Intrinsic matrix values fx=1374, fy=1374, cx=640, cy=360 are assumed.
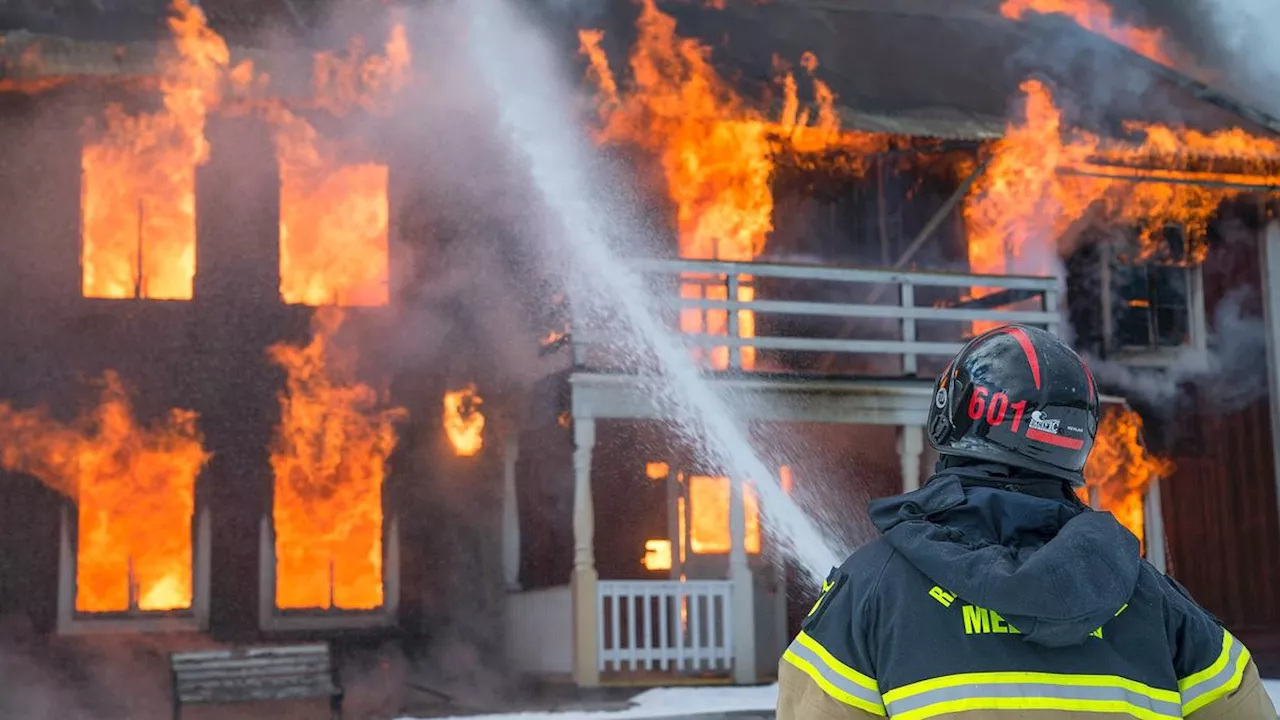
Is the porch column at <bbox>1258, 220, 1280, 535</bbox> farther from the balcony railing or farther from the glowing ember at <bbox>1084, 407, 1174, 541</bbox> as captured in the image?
the balcony railing

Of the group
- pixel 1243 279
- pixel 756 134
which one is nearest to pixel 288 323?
pixel 756 134

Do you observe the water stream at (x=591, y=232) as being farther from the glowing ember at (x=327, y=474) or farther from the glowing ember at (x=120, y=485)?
the glowing ember at (x=120, y=485)

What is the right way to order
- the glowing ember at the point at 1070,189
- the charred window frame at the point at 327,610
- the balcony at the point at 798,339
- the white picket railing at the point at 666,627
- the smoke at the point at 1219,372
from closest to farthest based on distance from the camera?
the white picket railing at the point at 666,627, the balcony at the point at 798,339, the charred window frame at the point at 327,610, the glowing ember at the point at 1070,189, the smoke at the point at 1219,372

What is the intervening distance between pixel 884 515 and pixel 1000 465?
215 mm

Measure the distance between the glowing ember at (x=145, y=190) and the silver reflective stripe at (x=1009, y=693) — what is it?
11.6 metres

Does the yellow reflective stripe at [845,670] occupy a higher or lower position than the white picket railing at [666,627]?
higher

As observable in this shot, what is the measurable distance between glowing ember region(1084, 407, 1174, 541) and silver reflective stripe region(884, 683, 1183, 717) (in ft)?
40.9

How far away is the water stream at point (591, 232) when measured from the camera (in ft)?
40.0

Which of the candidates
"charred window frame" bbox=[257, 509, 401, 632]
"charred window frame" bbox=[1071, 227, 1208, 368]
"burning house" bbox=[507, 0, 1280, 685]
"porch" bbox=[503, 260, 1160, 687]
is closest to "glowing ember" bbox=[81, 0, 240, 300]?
"charred window frame" bbox=[257, 509, 401, 632]

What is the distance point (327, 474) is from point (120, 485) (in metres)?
1.82

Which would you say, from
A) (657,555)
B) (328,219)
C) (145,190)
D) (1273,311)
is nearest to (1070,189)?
(1273,311)

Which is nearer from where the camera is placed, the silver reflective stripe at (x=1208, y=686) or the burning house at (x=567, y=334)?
the silver reflective stripe at (x=1208, y=686)

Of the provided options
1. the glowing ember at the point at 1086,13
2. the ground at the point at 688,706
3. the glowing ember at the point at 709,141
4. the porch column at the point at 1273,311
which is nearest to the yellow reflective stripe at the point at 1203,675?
the ground at the point at 688,706

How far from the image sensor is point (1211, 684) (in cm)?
213
